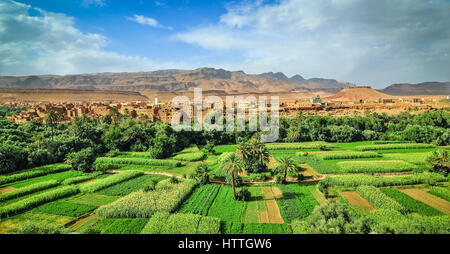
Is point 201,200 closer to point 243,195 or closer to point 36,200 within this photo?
point 243,195

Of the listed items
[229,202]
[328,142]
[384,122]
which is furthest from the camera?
[384,122]

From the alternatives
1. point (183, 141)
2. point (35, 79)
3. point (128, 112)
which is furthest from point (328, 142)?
point (35, 79)

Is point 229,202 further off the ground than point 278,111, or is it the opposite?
point 278,111

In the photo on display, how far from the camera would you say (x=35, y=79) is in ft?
595

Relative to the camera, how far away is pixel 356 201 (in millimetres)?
25500

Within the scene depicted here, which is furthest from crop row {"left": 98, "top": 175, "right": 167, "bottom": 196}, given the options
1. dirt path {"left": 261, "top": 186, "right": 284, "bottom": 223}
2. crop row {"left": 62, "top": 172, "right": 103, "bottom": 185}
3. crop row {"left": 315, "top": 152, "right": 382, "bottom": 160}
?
crop row {"left": 315, "top": 152, "right": 382, "bottom": 160}

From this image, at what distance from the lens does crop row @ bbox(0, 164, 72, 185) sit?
101ft

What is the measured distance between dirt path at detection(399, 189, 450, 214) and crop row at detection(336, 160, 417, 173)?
6.35m

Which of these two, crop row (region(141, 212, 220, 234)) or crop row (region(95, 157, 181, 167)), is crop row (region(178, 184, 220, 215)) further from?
crop row (region(95, 157, 181, 167))

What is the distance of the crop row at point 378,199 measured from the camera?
75.5 ft

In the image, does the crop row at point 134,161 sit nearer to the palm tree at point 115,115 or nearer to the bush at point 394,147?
the palm tree at point 115,115

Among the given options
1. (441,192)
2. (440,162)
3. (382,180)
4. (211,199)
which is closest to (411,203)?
(382,180)
